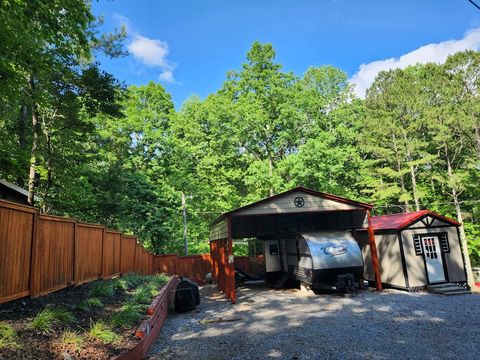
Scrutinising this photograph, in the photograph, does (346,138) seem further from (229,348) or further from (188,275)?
(229,348)

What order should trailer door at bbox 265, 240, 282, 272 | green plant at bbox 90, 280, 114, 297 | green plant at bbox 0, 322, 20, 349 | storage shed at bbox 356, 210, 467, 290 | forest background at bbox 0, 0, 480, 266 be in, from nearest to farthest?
1. green plant at bbox 0, 322, 20, 349
2. green plant at bbox 90, 280, 114, 297
3. storage shed at bbox 356, 210, 467, 290
4. trailer door at bbox 265, 240, 282, 272
5. forest background at bbox 0, 0, 480, 266

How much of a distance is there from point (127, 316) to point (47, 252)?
1978 mm

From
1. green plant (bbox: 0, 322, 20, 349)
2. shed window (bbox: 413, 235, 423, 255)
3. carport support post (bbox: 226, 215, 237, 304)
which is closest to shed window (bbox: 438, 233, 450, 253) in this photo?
shed window (bbox: 413, 235, 423, 255)

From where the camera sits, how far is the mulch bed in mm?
3877

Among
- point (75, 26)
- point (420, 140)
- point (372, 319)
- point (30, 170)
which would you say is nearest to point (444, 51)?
point (420, 140)

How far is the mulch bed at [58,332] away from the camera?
3.88 metres

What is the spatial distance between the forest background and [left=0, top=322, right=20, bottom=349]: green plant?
14172 millimetres

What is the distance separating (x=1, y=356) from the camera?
3.44 metres

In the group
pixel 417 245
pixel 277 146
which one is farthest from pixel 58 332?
pixel 277 146

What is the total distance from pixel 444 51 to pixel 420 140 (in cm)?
699

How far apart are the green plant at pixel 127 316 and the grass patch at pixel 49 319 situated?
753mm

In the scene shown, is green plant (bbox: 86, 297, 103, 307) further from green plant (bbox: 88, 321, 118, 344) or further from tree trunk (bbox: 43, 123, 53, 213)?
tree trunk (bbox: 43, 123, 53, 213)

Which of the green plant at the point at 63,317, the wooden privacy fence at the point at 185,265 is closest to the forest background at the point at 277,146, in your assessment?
the wooden privacy fence at the point at 185,265

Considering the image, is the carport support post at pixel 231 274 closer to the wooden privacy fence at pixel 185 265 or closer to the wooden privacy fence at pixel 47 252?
the wooden privacy fence at pixel 47 252
